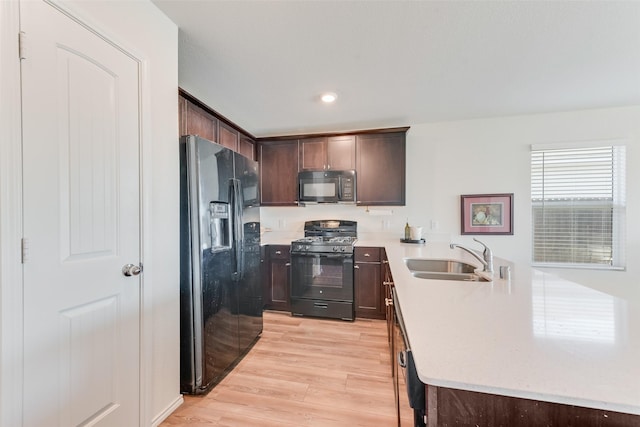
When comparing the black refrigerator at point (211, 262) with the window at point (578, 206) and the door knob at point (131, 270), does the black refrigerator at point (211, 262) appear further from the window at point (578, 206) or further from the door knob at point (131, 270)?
the window at point (578, 206)

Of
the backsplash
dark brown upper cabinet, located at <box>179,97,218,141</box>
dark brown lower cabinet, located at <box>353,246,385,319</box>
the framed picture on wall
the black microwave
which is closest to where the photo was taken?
dark brown upper cabinet, located at <box>179,97,218,141</box>

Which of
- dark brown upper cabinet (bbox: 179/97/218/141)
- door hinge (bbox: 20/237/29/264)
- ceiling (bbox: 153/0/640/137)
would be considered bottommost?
door hinge (bbox: 20/237/29/264)

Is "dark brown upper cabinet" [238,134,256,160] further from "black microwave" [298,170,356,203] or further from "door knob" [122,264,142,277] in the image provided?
"door knob" [122,264,142,277]

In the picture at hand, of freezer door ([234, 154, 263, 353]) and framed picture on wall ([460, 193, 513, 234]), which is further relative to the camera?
framed picture on wall ([460, 193, 513, 234])

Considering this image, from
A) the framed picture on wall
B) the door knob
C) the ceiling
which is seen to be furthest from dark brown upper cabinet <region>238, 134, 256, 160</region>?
the framed picture on wall

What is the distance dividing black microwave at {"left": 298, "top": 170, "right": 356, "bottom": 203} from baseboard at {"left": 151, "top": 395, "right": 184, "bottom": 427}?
7.72 feet

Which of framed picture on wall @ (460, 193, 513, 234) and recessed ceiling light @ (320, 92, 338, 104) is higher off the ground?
recessed ceiling light @ (320, 92, 338, 104)

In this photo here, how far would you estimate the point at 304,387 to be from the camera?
190cm

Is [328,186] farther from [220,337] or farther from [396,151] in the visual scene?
[220,337]

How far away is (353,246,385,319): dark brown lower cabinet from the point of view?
3.03 m

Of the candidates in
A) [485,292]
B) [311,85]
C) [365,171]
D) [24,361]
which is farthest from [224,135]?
[485,292]

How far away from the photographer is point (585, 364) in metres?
0.63

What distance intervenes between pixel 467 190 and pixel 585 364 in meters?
2.99

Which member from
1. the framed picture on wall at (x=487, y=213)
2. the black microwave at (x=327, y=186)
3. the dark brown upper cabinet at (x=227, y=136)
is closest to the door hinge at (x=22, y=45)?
the dark brown upper cabinet at (x=227, y=136)
